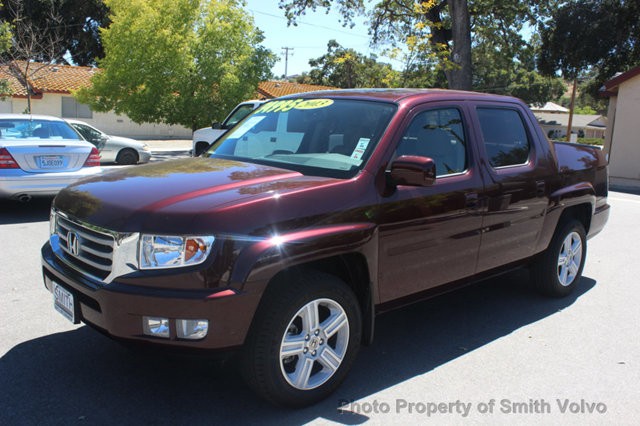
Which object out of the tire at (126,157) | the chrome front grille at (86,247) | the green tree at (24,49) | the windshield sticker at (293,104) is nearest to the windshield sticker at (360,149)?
the windshield sticker at (293,104)

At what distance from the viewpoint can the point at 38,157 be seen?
8.23 m

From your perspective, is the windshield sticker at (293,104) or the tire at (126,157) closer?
the windshield sticker at (293,104)

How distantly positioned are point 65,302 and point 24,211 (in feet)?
21.9

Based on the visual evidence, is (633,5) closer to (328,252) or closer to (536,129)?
(536,129)

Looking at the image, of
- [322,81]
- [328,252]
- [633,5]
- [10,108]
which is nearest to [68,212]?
[328,252]

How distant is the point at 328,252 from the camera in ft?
10.6

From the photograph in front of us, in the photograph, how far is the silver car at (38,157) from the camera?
8023 mm

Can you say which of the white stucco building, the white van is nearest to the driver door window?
the white van

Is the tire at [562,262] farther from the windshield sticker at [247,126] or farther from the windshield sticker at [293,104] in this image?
the windshield sticker at [247,126]

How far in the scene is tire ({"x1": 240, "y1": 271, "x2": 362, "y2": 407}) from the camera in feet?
10.00

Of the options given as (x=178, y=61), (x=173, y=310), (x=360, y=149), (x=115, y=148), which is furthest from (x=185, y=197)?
(x=178, y=61)

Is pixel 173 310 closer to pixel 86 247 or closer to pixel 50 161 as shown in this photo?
pixel 86 247

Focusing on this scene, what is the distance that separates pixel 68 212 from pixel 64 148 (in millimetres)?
5530

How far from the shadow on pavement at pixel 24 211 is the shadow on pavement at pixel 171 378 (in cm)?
499
